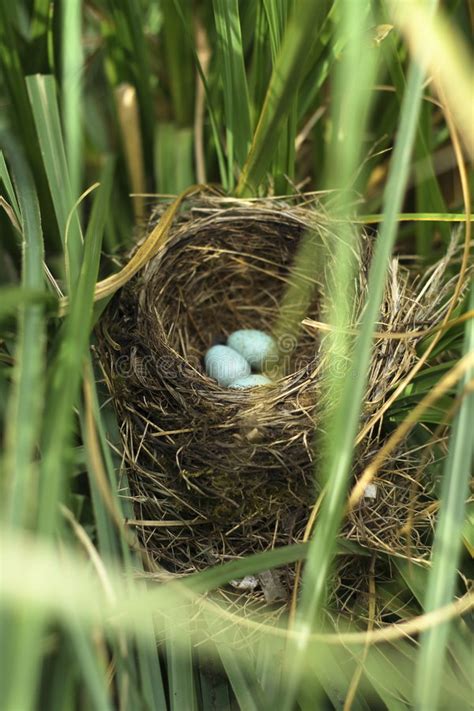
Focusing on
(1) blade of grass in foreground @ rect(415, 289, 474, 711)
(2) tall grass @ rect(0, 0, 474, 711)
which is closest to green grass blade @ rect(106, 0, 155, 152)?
(2) tall grass @ rect(0, 0, 474, 711)

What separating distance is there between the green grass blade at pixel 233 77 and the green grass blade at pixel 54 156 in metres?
0.33

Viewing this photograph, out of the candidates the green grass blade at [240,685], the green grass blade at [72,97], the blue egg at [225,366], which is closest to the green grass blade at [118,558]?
the green grass blade at [240,685]

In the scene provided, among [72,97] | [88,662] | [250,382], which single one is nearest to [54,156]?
[72,97]

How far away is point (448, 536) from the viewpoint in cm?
90

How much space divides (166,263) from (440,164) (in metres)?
0.72

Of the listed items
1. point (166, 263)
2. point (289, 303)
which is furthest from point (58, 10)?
point (289, 303)

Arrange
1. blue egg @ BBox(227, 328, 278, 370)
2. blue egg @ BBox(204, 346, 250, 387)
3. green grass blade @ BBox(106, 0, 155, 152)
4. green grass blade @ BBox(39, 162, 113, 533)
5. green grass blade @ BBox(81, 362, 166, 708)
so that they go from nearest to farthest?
green grass blade @ BBox(39, 162, 113, 533) → green grass blade @ BBox(81, 362, 166, 708) → green grass blade @ BBox(106, 0, 155, 152) → blue egg @ BBox(204, 346, 250, 387) → blue egg @ BBox(227, 328, 278, 370)

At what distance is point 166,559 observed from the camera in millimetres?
1339

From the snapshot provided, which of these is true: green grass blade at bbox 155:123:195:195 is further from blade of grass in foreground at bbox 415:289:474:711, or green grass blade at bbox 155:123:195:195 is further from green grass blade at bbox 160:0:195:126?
blade of grass in foreground at bbox 415:289:474:711

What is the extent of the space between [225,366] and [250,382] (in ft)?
0.25

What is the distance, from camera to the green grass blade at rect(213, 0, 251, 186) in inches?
52.0

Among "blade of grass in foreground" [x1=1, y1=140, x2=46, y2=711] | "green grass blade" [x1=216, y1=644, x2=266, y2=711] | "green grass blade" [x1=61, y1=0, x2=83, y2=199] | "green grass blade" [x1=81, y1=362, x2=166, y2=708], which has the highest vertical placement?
"green grass blade" [x1=61, y1=0, x2=83, y2=199]

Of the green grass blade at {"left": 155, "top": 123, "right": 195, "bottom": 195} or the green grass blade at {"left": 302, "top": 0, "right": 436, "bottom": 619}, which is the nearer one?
the green grass blade at {"left": 302, "top": 0, "right": 436, "bottom": 619}

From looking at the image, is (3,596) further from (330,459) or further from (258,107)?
(258,107)
